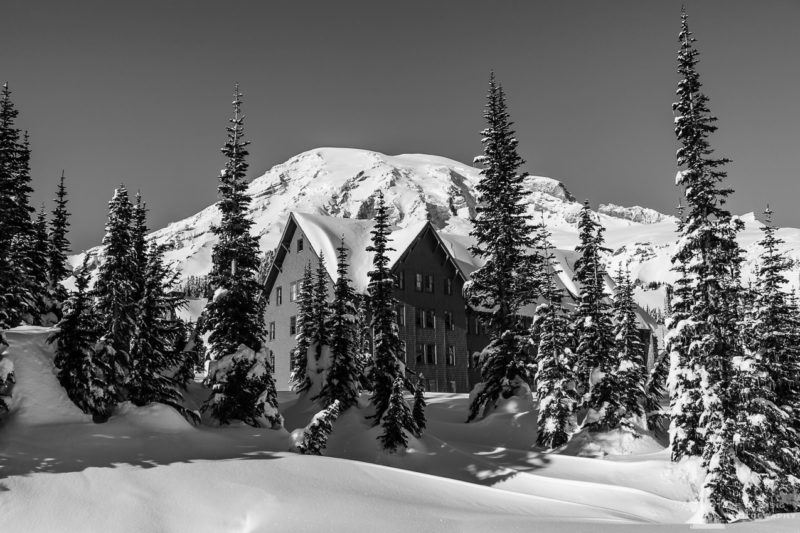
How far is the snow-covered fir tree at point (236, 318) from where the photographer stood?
83.9 feet

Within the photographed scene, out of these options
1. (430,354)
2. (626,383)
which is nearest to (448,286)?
(430,354)

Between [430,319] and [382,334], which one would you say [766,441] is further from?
[430,319]

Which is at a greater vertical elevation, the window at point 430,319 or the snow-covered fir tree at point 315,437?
the window at point 430,319

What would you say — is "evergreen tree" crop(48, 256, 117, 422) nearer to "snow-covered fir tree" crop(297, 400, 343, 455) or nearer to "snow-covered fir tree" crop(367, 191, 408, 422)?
"snow-covered fir tree" crop(297, 400, 343, 455)

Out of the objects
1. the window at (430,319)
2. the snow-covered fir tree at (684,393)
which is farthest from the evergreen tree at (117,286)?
the window at (430,319)

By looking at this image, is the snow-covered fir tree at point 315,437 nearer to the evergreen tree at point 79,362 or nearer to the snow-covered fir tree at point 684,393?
the evergreen tree at point 79,362

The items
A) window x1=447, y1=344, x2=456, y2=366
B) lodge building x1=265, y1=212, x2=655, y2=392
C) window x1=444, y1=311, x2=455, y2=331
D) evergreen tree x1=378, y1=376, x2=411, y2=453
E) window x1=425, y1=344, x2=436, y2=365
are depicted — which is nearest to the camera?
evergreen tree x1=378, y1=376, x2=411, y2=453

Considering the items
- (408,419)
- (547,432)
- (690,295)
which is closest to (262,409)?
(408,419)

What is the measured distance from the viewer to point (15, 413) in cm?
1834

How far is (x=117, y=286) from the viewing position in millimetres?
22953

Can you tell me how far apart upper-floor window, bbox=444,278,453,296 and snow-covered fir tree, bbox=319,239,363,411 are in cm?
2367

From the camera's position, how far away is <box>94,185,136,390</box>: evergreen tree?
23.0 meters

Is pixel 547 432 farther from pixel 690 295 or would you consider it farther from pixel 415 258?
pixel 415 258

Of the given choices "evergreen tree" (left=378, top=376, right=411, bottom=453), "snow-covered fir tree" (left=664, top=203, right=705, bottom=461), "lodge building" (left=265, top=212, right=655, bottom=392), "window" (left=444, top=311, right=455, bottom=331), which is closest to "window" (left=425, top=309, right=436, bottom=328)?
"lodge building" (left=265, top=212, right=655, bottom=392)
